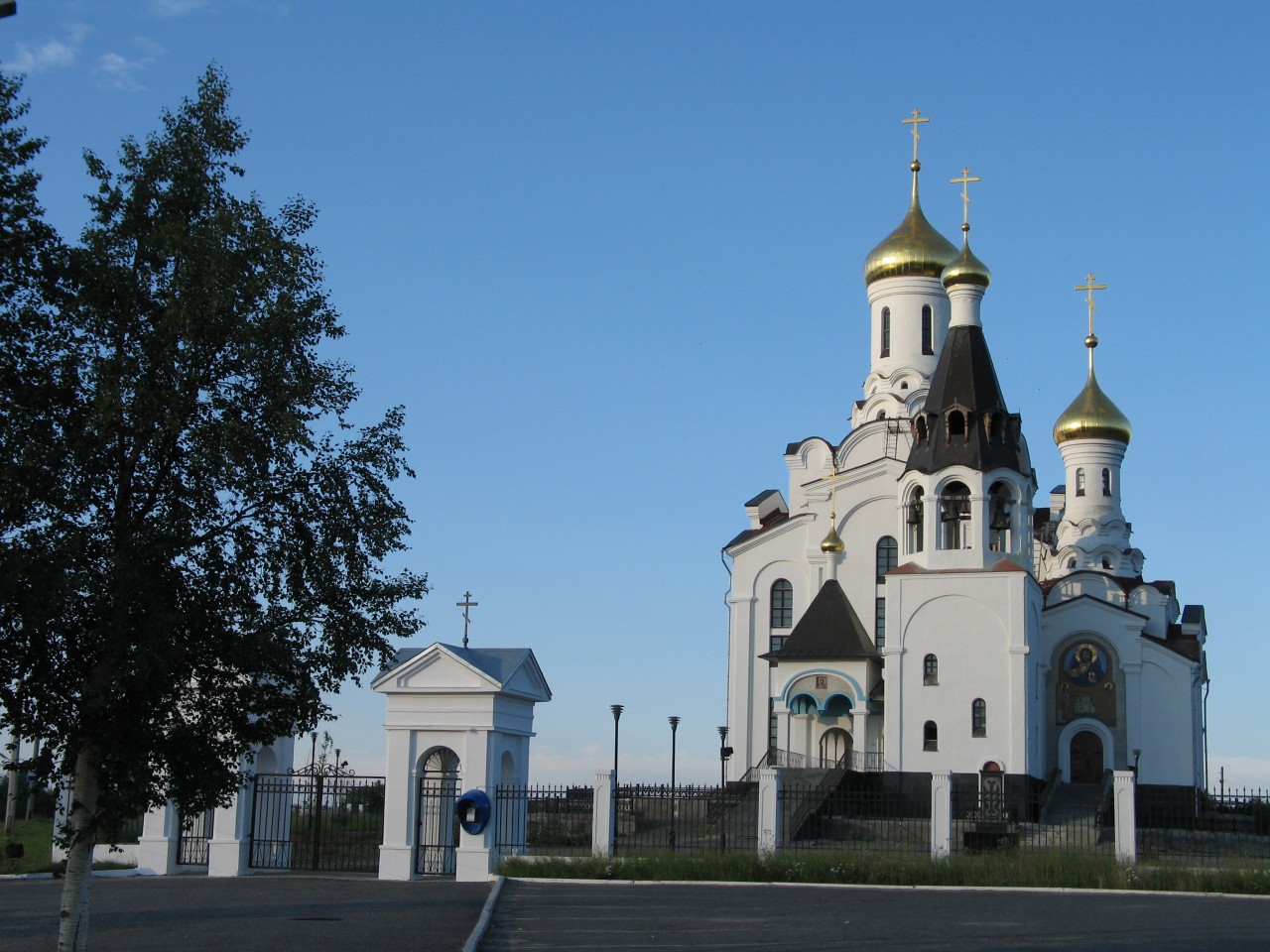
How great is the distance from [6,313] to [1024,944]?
8869 millimetres

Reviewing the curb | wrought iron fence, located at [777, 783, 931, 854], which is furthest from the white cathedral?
the curb

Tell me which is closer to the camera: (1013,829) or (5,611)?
(5,611)

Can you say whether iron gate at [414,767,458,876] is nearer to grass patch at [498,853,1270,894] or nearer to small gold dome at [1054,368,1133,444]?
grass patch at [498,853,1270,894]

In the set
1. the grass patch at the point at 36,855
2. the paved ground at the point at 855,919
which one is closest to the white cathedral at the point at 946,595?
the grass patch at the point at 36,855

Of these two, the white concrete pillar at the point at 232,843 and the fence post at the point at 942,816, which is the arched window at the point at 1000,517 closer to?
the fence post at the point at 942,816

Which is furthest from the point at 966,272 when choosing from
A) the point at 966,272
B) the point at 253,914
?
the point at 253,914

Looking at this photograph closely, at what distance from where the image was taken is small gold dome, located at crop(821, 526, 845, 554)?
39.2m

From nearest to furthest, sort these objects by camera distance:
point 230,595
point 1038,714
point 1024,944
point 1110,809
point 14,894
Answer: point 230,595, point 1024,944, point 14,894, point 1110,809, point 1038,714

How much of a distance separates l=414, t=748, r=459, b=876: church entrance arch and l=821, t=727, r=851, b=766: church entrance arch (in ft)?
59.2

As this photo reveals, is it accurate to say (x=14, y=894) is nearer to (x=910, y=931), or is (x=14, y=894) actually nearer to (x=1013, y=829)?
(x=910, y=931)

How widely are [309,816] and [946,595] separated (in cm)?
1862

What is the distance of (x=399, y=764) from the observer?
19.2m

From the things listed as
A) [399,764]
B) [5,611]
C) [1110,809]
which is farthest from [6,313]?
[1110,809]

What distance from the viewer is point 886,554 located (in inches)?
1567
